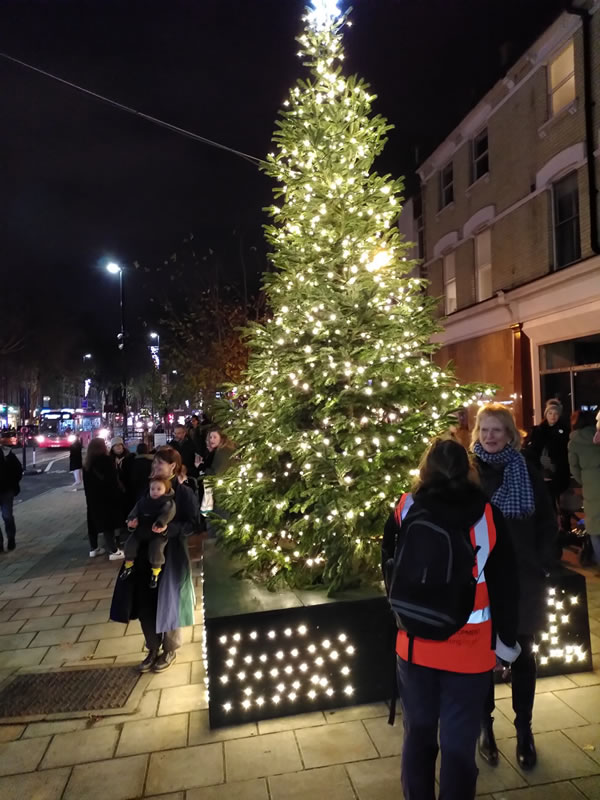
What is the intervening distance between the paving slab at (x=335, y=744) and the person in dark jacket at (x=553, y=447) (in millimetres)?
4772

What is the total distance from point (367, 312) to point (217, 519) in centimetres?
227

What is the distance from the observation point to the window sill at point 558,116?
11.7 meters

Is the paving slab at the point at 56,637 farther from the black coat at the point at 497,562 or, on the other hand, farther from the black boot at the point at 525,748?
the black coat at the point at 497,562

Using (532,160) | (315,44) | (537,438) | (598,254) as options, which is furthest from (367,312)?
(532,160)

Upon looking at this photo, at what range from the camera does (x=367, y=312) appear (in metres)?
4.66

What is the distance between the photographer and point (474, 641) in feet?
7.34

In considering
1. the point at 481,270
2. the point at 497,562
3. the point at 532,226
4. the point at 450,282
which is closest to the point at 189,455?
the point at 497,562

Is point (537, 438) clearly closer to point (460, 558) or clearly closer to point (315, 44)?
point (315, 44)

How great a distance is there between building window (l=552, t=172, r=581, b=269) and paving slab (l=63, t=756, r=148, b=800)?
12310mm

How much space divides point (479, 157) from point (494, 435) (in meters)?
14.6

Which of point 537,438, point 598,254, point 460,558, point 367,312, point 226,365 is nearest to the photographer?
point 460,558

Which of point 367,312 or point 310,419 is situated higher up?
point 367,312

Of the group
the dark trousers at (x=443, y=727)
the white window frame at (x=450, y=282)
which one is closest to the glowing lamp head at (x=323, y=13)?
the dark trousers at (x=443, y=727)

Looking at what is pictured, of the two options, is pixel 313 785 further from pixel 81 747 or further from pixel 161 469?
pixel 161 469
